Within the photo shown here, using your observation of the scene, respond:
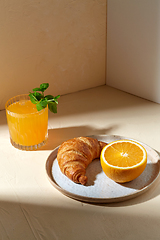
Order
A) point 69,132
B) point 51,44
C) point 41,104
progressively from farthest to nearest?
point 51,44, point 69,132, point 41,104

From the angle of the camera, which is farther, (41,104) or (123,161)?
(41,104)

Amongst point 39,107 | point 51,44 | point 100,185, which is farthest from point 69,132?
point 51,44

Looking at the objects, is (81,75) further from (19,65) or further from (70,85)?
(19,65)

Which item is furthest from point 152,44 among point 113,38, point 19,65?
point 19,65

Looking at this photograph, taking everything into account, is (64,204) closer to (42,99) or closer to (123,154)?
(123,154)

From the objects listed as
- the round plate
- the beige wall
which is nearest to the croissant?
the round plate

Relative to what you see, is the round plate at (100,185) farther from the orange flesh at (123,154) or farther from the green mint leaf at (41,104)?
the green mint leaf at (41,104)

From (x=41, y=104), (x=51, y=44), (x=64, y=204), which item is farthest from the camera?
(x=51, y=44)
